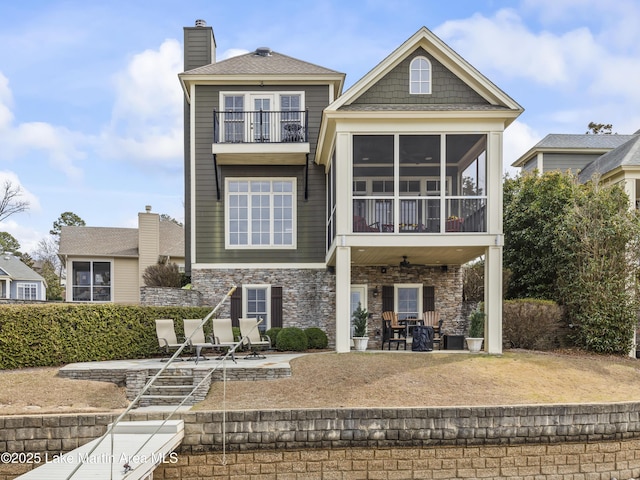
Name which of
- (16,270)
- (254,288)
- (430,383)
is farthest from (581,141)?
(16,270)

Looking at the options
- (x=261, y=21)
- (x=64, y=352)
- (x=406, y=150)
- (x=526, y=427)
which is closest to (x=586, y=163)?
(x=406, y=150)

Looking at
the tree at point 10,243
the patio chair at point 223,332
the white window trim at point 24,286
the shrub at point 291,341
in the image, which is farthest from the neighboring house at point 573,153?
the tree at point 10,243

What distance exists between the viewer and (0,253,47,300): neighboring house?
37875 mm

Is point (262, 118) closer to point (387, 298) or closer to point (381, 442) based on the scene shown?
point (387, 298)

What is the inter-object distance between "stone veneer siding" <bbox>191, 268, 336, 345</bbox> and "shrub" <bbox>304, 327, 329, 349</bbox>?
106cm

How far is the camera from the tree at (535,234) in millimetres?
17375

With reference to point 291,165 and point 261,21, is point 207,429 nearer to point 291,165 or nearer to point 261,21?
point 261,21

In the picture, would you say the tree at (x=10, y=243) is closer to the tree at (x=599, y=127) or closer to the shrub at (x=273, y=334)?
the shrub at (x=273, y=334)

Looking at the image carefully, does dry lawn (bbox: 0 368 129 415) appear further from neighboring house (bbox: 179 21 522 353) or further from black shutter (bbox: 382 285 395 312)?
black shutter (bbox: 382 285 395 312)

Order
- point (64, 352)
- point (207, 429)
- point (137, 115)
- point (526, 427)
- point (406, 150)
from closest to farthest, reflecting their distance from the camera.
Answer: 1. point (207, 429)
2. point (526, 427)
3. point (64, 352)
4. point (406, 150)
5. point (137, 115)

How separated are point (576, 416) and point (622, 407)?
88 centimetres

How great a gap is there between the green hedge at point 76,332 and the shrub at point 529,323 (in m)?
8.47

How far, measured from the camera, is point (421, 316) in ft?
57.2

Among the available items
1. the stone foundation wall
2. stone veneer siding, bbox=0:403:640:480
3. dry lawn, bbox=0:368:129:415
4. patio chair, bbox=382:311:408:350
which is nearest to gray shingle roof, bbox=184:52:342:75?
the stone foundation wall
